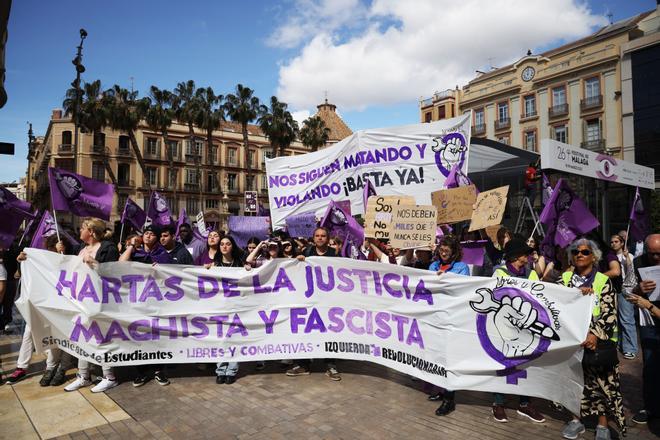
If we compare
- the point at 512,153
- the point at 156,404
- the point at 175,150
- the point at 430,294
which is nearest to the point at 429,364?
the point at 430,294

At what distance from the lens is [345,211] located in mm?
7758

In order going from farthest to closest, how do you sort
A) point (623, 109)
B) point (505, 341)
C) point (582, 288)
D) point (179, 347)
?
1. point (623, 109)
2. point (179, 347)
3. point (505, 341)
4. point (582, 288)

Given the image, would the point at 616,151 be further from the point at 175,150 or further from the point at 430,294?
the point at 175,150

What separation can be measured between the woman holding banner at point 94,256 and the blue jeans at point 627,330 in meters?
7.10

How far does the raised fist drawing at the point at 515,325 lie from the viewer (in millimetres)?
4207

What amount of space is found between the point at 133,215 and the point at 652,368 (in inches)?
387

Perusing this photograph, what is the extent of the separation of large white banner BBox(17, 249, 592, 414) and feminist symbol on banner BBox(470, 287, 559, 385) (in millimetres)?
321

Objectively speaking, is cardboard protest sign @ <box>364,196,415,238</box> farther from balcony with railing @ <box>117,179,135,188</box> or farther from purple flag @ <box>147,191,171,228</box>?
balcony with railing @ <box>117,179,135,188</box>

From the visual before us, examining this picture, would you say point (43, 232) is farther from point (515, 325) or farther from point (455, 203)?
point (515, 325)

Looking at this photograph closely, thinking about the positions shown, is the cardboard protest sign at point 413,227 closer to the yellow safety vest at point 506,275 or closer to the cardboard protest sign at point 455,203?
the cardboard protest sign at point 455,203

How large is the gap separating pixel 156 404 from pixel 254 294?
1594mm

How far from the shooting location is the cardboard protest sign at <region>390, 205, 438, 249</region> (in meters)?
5.42

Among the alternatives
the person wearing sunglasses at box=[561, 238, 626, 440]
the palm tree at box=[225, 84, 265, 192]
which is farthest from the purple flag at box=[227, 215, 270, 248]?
the palm tree at box=[225, 84, 265, 192]

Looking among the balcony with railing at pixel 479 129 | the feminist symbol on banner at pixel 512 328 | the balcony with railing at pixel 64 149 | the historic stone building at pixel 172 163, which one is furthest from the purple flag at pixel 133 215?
the balcony with railing at pixel 64 149
